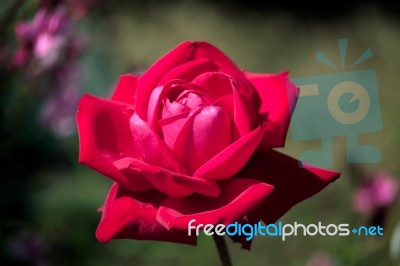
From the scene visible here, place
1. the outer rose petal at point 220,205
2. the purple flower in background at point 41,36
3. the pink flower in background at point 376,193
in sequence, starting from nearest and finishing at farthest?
the outer rose petal at point 220,205 → the purple flower in background at point 41,36 → the pink flower in background at point 376,193

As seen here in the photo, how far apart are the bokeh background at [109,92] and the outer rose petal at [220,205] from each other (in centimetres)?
23

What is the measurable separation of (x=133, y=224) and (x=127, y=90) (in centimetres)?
9

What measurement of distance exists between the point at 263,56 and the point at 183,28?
0.98 feet

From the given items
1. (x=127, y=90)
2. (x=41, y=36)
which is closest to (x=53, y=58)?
(x=41, y=36)

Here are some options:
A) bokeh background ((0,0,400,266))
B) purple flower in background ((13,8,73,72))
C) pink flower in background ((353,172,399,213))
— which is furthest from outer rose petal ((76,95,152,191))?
pink flower in background ((353,172,399,213))

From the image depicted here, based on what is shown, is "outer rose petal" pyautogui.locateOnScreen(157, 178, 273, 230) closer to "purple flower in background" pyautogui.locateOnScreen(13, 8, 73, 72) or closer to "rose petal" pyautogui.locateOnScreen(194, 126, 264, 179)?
"rose petal" pyautogui.locateOnScreen(194, 126, 264, 179)

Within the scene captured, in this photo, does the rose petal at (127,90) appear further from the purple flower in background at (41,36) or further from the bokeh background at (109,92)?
the purple flower in background at (41,36)

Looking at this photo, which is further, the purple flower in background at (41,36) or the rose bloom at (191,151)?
the purple flower in background at (41,36)

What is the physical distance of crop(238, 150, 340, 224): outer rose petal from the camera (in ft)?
1.19

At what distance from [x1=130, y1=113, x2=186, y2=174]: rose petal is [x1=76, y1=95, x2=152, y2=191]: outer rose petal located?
0.05 ft

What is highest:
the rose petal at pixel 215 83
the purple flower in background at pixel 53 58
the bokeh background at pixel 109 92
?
the rose petal at pixel 215 83

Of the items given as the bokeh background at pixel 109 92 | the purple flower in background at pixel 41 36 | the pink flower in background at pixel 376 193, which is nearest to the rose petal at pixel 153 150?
the bokeh background at pixel 109 92

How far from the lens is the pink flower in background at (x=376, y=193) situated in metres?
0.88

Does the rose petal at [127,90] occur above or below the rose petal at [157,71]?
below
